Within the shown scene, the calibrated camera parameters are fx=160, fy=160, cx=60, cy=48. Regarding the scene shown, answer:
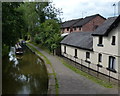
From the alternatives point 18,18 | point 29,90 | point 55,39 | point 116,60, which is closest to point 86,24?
point 55,39

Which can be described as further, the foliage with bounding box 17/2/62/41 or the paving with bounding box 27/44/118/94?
the foliage with bounding box 17/2/62/41

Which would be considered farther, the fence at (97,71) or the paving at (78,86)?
the fence at (97,71)

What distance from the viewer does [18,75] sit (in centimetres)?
1845

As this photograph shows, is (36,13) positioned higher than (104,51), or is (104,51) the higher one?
(36,13)

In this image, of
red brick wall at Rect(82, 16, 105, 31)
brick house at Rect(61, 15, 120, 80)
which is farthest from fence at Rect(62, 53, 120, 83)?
red brick wall at Rect(82, 16, 105, 31)

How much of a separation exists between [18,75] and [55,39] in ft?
42.3

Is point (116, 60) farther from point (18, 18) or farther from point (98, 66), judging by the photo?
point (18, 18)

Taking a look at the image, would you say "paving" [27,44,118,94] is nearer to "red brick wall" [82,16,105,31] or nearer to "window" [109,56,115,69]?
"window" [109,56,115,69]

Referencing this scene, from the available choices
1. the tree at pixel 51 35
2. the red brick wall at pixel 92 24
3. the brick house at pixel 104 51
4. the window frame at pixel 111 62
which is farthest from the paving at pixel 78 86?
the red brick wall at pixel 92 24

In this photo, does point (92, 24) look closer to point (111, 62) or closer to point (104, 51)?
point (104, 51)

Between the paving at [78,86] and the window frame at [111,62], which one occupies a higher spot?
the window frame at [111,62]

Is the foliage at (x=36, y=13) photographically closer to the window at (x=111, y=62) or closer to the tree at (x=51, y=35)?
the tree at (x=51, y=35)

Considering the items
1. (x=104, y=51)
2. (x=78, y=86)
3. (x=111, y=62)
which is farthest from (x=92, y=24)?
(x=78, y=86)

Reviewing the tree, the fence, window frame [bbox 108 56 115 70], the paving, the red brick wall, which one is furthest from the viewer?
the red brick wall
